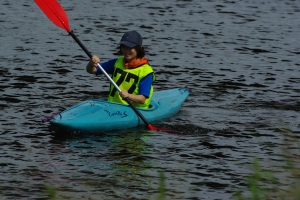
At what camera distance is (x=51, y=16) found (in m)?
10.6

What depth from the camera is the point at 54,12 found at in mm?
10602

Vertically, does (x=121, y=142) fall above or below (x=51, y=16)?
below

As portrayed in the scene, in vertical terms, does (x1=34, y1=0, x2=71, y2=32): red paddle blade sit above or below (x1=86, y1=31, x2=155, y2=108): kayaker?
above

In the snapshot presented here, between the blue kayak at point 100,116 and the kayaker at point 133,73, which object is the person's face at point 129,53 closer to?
the kayaker at point 133,73

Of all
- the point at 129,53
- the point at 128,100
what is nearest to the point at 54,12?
the point at 129,53

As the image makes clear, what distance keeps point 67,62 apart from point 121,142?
4859mm

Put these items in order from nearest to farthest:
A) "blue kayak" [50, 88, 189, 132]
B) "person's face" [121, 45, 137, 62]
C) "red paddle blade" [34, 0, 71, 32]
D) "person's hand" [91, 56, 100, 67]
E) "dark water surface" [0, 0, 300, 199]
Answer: "dark water surface" [0, 0, 300, 199] → "blue kayak" [50, 88, 189, 132] → "person's hand" [91, 56, 100, 67] → "person's face" [121, 45, 137, 62] → "red paddle blade" [34, 0, 71, 32]

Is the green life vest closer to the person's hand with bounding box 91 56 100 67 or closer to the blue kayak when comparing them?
the blue kayak

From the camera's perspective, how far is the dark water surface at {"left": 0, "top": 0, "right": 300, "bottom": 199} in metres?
7.97

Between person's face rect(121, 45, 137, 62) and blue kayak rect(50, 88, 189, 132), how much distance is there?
59 centimetres

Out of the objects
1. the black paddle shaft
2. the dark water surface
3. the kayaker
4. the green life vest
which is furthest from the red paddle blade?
the dark water surface

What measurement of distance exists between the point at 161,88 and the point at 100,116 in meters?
3.01

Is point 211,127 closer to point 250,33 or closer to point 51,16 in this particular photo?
point 51,16

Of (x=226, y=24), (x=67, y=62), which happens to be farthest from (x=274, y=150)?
(x=226, y=24)
